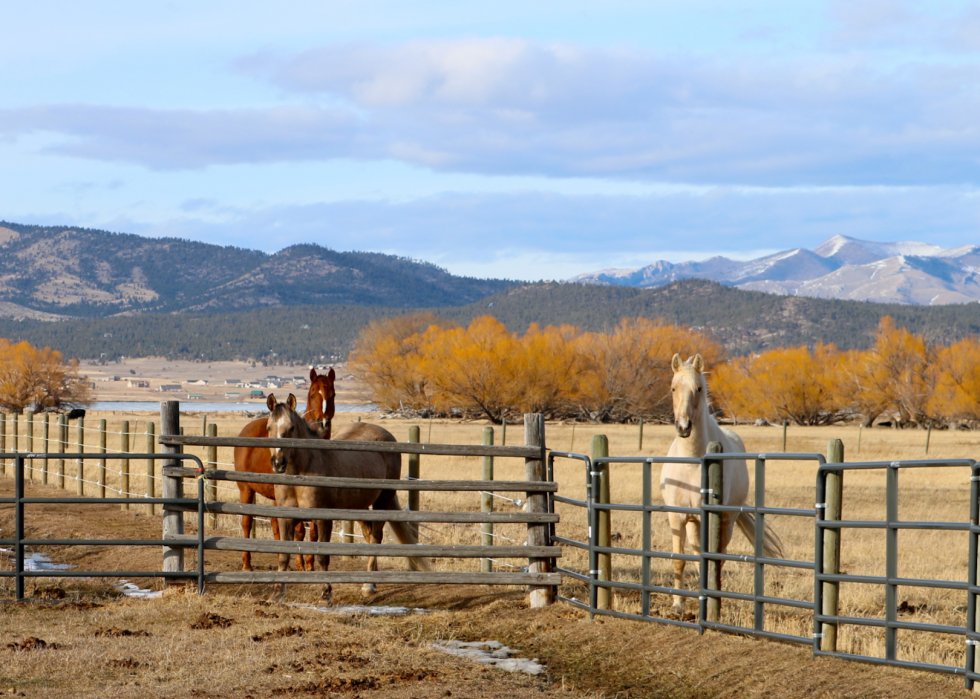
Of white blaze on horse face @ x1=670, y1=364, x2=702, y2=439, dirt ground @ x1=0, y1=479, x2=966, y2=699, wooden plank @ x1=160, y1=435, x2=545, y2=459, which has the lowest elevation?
dirt ground @ x1=0, y1=479, x2=966, y2=699

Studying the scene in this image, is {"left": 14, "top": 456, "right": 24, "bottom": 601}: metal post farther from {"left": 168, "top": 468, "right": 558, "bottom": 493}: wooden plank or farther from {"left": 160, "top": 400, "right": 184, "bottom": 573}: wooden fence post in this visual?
{"left": 168, "top": 468, "right": 558, "bottom": 493}: wooden plank

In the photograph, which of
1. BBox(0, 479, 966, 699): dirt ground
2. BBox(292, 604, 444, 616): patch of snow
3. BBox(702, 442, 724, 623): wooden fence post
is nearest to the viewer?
BBox(0, 479, 966, 699): dirt ground

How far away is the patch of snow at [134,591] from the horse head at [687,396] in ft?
16.0

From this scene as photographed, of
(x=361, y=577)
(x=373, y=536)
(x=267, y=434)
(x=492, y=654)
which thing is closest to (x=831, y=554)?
(x=492, y=654)

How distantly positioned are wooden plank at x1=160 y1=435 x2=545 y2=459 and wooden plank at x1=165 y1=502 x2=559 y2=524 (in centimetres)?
54

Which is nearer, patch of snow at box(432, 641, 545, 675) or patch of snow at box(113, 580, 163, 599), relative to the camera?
patch of snow at box(432, 641, 545, 675)

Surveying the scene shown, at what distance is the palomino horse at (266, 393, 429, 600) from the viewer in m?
9.66

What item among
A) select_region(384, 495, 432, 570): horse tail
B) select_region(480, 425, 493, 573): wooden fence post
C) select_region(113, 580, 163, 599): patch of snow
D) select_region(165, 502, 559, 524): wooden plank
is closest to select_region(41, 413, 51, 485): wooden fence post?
select_region(113, 580, 163, 599): patch of snow

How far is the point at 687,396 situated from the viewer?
30.4 ft

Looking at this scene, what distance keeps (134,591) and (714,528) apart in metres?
5.54

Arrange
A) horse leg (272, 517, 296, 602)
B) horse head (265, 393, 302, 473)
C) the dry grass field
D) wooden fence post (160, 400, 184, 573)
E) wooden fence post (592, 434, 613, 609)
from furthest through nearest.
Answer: horse head (265, 393, 302, 473)
horse leg (272, 517, 296, 602)
wooden fence post (160, 400, 184, 573)
wooden fence post (592, 434, 613, 609)
the dry grass field

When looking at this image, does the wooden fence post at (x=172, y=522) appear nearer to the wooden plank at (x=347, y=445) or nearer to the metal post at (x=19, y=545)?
the wooden plank at (x=347, y=445)

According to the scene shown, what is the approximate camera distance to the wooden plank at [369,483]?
8961mm

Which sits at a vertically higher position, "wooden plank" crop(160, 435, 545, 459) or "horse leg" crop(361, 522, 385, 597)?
"wooden plank" crop(160, 435, 545, 459)
